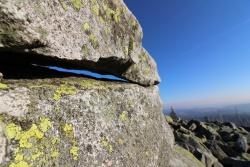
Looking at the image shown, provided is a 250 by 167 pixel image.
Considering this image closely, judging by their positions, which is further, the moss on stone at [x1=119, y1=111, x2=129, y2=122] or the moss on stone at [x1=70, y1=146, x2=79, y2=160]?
the moss on stone at [x1=119, y1=111, x2=129, y2=122]

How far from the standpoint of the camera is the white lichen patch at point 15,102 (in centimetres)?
657

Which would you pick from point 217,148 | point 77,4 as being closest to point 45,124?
point 77,4

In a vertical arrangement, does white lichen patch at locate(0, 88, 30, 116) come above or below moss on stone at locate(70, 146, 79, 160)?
above

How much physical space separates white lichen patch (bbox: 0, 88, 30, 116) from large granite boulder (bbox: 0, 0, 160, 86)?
1072mm

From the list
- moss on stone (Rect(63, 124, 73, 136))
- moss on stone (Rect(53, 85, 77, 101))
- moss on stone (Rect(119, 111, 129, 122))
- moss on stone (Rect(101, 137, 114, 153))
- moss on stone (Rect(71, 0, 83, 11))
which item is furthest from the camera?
moss on stone (Rect(119, 111, 129, 122))

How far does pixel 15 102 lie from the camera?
22.3 feet

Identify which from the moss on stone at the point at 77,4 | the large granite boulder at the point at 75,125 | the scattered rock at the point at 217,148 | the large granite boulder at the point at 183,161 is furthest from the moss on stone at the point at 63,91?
the scattered rock at the point at 217,148

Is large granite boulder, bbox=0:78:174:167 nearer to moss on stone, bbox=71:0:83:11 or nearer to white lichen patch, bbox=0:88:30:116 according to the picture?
white lichen patch, bbox=0:88:30:116

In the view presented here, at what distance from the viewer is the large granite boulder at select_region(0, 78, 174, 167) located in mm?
6643

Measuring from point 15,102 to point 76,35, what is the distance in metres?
2.78

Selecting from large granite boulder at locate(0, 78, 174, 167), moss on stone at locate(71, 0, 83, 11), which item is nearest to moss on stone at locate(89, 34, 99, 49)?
moss on stone at locate(71, 0, 83, 11)

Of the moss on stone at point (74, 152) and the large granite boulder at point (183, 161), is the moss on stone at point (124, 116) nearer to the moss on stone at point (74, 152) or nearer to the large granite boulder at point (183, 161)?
the moss on stone at point (74, 152)

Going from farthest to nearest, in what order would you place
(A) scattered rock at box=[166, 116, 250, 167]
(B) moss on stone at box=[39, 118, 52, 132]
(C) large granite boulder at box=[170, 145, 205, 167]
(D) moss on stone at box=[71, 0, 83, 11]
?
(A) scattered rock at box=[166, 116, 250, 167], (C) large granite boulder at box=[170, 145, 205, 167], (D) moss on stone at box=[71, 0, 83, 11], (B) moss on stone at box=[39, 118, 52, 132]

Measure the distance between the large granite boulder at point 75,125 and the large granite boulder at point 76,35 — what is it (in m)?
0.78
